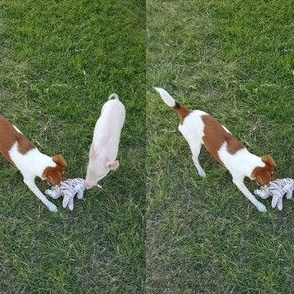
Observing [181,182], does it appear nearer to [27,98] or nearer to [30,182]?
[30,182]

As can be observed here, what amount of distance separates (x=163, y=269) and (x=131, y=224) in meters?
0.37

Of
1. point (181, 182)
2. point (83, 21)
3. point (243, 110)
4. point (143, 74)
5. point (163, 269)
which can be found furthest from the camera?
point (83, 21)

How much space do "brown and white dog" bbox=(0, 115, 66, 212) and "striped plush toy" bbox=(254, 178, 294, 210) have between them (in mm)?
1316

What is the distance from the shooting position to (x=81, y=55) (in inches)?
182

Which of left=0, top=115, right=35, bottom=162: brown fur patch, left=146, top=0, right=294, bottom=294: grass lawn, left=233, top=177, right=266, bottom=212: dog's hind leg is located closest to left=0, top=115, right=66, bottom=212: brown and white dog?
left=0, top=115, right=35, bottom=162: brown fur patch

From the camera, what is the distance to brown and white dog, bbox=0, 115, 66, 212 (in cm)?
352

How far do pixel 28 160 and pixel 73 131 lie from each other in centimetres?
60

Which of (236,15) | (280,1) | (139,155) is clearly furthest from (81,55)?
(280,1)

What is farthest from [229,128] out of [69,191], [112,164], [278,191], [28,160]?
[28,160]

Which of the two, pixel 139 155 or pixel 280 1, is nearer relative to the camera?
pixel 139 155

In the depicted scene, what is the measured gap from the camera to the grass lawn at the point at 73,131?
346 cm

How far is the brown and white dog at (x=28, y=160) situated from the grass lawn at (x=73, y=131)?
209 millimetres

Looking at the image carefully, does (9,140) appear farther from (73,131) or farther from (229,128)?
(229,128)

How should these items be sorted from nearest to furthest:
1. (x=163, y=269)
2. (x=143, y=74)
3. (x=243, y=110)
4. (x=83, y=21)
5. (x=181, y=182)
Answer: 1. (x=163, y=269)
2. (x=181, y=182)
3. (x=243, y=110)
4. (x=143, y=74)
5. (x=83, y=21)
